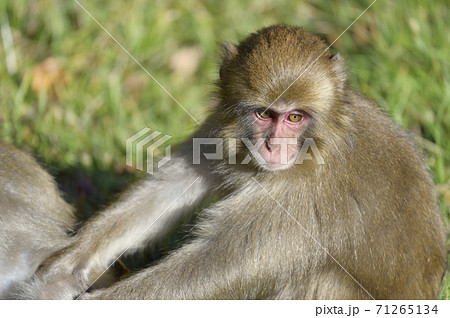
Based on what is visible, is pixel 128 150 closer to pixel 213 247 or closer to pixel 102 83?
pixel 102 83

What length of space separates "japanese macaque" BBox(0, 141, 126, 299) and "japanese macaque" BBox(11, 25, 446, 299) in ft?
0.31

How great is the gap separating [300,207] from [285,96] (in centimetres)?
82

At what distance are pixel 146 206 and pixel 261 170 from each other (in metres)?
1.17

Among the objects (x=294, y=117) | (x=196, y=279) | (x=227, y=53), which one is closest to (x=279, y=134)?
(x=294, y=117)

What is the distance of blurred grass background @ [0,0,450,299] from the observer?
7.91 m

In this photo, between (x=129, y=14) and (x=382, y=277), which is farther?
(x=129, y=14)

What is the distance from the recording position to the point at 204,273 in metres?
5.27

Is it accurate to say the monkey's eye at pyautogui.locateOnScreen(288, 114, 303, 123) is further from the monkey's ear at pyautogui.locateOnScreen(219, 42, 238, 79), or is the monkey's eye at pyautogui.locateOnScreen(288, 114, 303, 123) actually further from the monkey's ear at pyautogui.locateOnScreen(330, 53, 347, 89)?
the monkey's ear at pyautogui.locateOnScreen(219, 42, 238, 79)

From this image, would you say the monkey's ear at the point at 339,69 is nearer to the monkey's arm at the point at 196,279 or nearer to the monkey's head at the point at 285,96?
the monkey's head at the point at 285,96

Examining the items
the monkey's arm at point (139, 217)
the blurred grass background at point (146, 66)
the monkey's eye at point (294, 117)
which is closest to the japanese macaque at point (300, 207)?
the monkey's eye at point (294, 117)

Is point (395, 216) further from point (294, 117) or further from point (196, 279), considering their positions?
point (196, 279)

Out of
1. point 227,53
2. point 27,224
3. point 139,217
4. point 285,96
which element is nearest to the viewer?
point 285,96

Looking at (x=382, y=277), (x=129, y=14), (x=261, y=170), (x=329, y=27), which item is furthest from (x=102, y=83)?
(x=382, y=277)

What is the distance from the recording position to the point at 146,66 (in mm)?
9188
